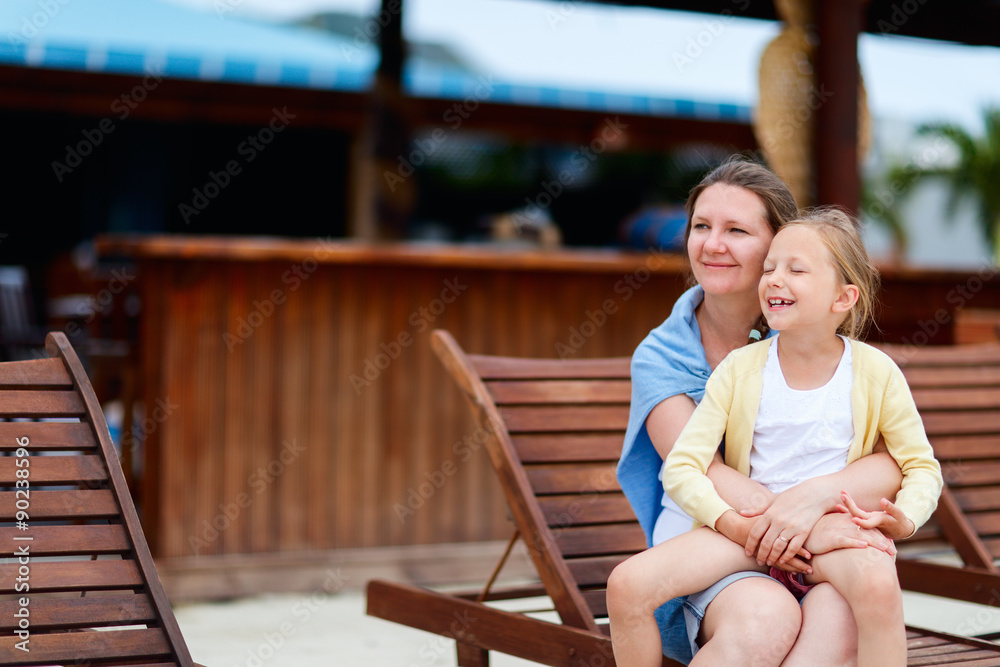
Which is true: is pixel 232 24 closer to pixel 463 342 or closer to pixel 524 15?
pixel 524 15

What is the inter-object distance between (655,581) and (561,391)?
3.94 feet

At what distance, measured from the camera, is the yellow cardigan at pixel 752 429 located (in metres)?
1.79

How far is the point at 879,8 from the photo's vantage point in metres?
5.75

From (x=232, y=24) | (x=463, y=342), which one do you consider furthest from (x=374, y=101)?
(x=232, y=24)

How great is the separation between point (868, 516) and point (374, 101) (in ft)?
13.7

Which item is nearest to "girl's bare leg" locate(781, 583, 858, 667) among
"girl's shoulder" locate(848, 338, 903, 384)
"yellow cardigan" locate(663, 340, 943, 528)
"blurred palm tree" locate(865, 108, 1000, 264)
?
"yellow cardigan" locate(663, 340, 943, 528)

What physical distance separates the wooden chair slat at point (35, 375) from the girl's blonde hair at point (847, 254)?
1.61 metres

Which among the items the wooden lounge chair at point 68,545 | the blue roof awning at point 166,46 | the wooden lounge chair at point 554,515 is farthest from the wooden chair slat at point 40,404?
the blue roof awning at point 166,46

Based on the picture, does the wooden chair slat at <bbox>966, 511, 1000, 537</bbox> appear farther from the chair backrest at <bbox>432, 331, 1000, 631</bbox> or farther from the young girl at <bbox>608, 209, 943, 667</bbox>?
the young girl at <bbox>608, 209, 943, 667</bbox>

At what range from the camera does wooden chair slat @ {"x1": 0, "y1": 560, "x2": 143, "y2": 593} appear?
2029 mm

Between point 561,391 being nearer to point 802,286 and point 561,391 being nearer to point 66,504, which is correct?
point 802,286

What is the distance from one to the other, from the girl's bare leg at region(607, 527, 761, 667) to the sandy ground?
1.71 m

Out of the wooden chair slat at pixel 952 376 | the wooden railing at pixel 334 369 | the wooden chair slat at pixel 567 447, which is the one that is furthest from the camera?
the wooden railing at pixel 334 369

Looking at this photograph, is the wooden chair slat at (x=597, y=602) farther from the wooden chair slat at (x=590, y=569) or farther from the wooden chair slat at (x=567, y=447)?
the wooden chair slat at (x=567, y=447)
